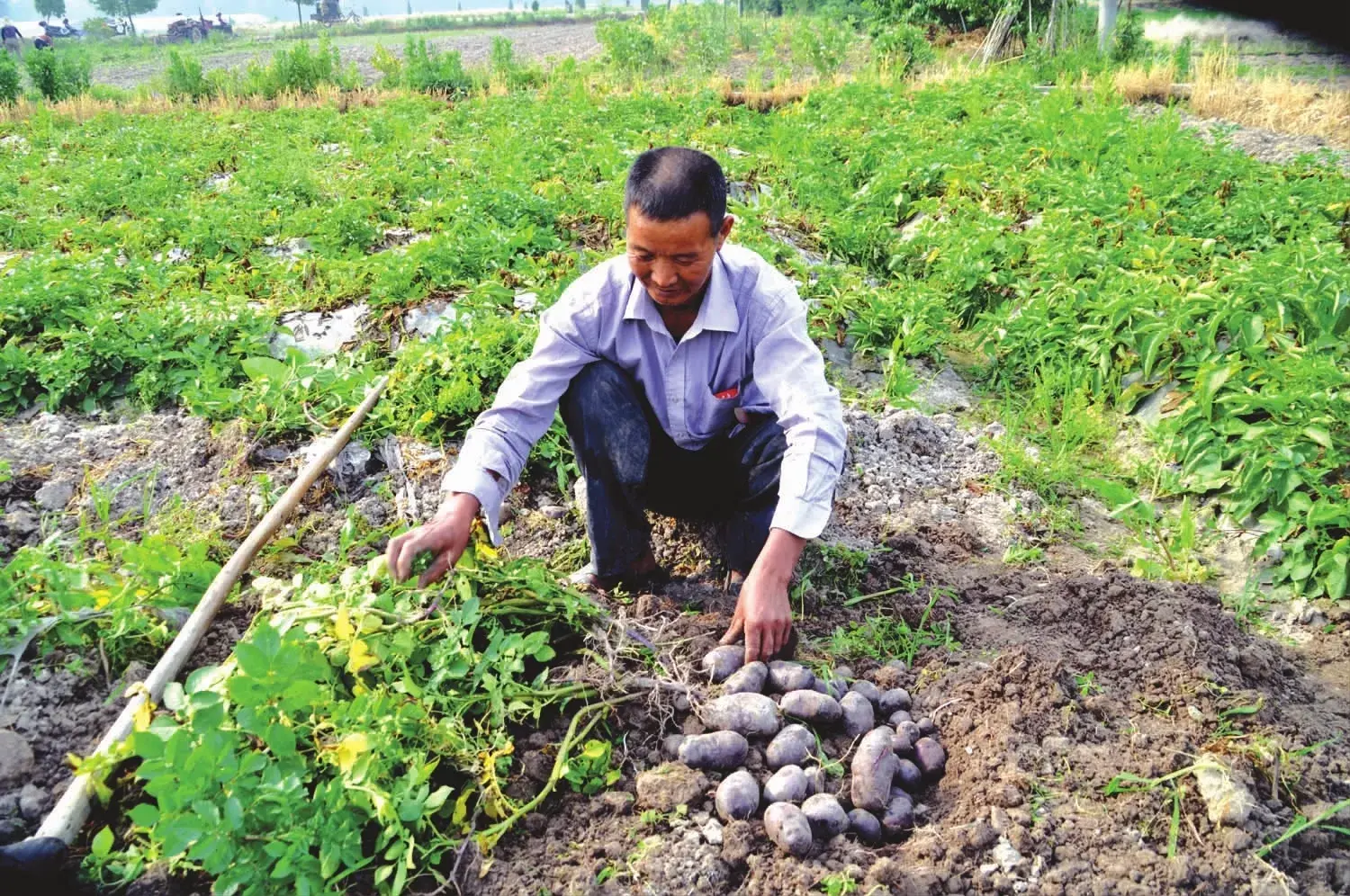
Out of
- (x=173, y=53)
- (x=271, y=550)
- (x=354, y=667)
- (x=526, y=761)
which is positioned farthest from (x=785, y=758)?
(x=173, y=53)

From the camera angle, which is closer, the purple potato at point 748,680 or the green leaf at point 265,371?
the purple potato at point 748,680

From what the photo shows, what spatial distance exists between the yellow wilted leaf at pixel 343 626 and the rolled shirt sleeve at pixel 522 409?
413 mm

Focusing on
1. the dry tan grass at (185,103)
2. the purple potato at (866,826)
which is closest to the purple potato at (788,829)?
the purple potato at (866,826)

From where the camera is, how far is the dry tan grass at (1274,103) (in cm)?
848

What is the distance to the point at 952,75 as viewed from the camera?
451 inches

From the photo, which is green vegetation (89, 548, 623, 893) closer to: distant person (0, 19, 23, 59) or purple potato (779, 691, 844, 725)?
purple potato (779, 691, 844, 725)

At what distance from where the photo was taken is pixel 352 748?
1787 millimetres

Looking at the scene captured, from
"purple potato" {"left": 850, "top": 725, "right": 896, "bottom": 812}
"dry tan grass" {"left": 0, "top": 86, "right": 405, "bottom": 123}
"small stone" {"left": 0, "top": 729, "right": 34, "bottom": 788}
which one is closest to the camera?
"purple potato" {"left": 850, "top": 725, "right": 896, "bottom": 812}

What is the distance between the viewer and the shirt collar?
2.60 meters

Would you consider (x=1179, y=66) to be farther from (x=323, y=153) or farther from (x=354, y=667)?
(x=354, y=667)

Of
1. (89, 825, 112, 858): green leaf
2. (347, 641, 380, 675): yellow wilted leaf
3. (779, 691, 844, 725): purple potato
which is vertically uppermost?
(347, 641, 380, 675): yellow wilted leaf

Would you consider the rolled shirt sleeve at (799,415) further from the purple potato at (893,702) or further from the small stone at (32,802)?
the small stone at (32,802)

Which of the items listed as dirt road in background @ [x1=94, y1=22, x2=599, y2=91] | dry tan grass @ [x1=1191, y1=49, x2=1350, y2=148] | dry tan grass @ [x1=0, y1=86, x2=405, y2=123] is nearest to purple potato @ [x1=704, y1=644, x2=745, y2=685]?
dry tan grass @ [x1=1191, y1=49, x2=1350, y2=148]

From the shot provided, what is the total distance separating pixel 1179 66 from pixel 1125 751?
13.2 m
